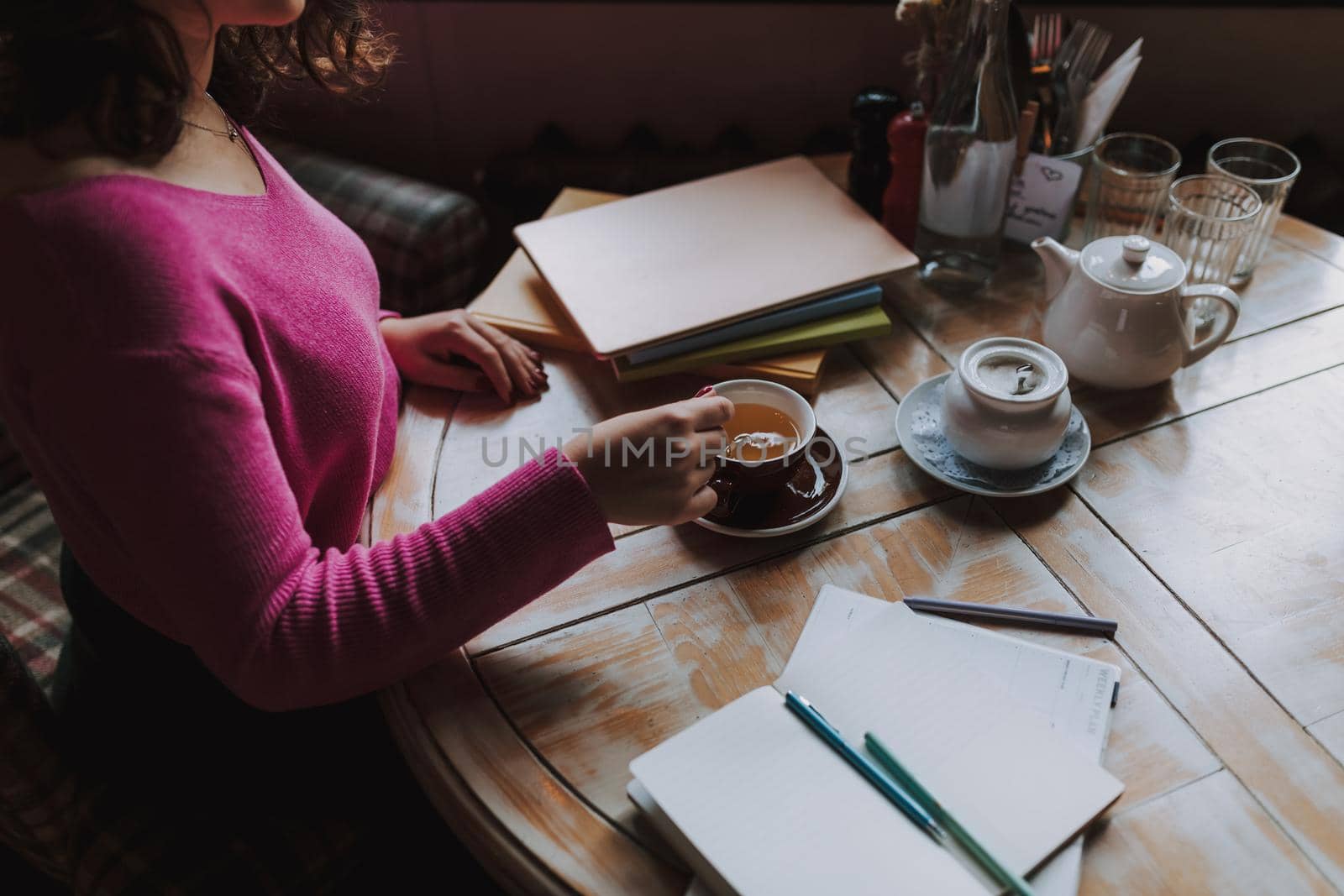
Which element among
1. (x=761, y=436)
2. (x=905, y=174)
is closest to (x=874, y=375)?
(x=761, y=436)

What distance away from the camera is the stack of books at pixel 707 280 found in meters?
1.06

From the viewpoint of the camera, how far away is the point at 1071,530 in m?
0.89

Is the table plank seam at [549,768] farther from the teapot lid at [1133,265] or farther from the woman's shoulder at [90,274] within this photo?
the teapot lid at [1133,265]

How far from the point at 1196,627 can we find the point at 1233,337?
46 centimetres

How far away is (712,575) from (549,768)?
225 millimetres

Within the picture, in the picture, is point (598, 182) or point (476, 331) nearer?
point (476, 331)

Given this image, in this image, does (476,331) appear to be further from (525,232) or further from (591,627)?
(591,627)

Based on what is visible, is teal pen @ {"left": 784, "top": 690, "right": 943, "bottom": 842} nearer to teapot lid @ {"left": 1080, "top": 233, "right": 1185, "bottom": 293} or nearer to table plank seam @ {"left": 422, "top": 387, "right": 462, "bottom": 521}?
table plank seam @ {"left": 422, "top": 387, "right": 462, "bottom": 521}

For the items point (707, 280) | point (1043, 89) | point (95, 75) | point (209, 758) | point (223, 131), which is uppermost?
point (95, 75)

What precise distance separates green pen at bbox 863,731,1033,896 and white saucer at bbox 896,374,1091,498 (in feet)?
1.03

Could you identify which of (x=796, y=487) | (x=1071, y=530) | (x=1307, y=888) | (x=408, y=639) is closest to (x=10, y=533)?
(x=408, y=639)

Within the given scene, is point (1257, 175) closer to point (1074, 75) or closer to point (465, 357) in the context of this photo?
A: point (1074, 75)

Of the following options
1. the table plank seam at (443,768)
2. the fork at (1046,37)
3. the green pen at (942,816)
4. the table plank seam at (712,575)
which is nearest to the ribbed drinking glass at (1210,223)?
the fork at (1046,37)

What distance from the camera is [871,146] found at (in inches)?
49.5
